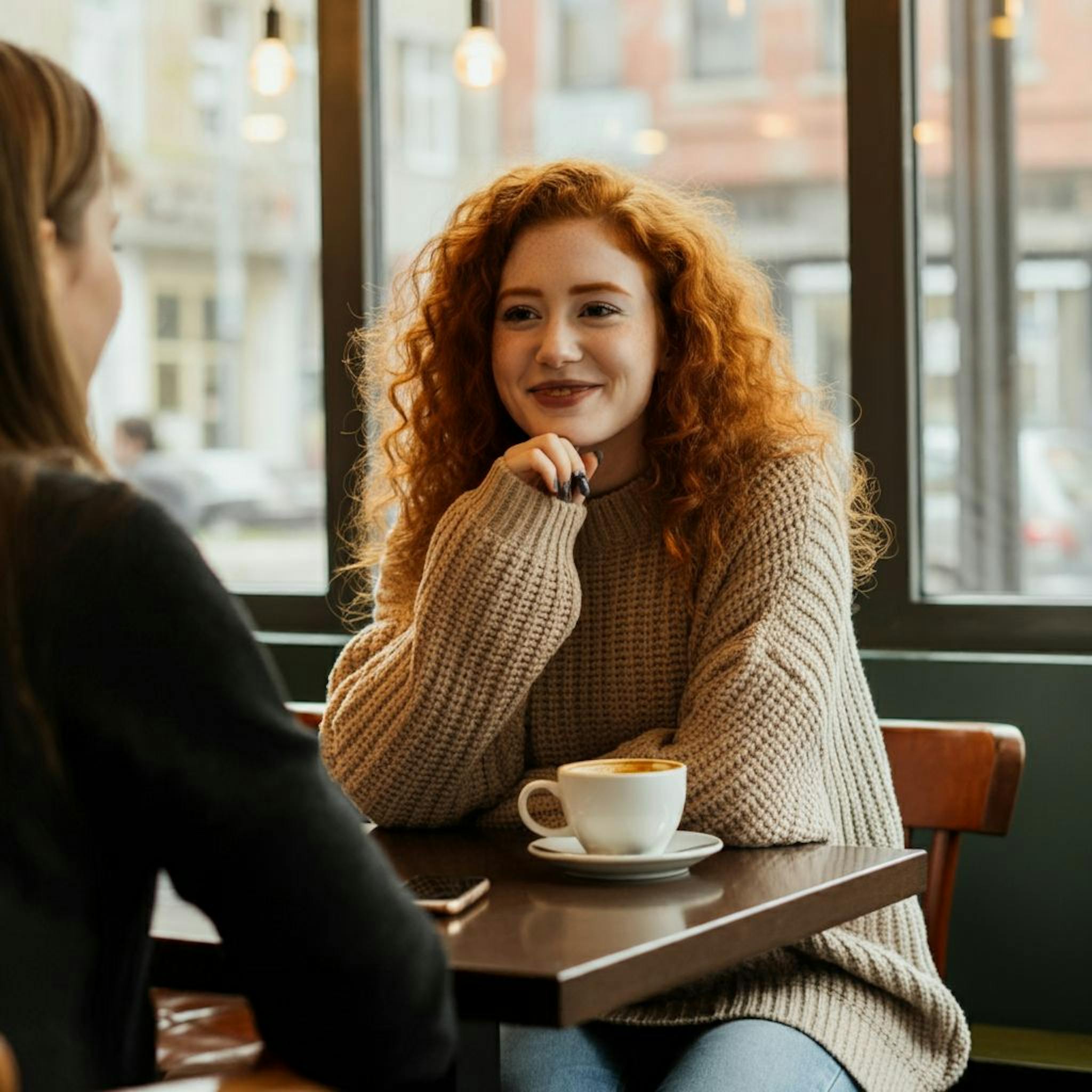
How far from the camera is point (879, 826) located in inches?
70.0

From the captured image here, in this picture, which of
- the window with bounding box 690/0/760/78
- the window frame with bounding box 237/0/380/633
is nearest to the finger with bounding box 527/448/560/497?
the window frame with bounding box 237/0/380/633

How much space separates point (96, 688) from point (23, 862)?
0.10m

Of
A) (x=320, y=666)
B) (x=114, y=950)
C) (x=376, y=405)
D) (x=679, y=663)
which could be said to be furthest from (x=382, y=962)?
(x=320, y=666)

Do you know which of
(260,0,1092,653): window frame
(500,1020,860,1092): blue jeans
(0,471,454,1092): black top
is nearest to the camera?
(0,471,454,1092): black top

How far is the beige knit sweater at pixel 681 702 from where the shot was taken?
1562mm

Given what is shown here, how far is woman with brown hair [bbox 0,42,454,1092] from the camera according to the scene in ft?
2.79

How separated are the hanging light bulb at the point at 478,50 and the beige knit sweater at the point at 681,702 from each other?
1.16m

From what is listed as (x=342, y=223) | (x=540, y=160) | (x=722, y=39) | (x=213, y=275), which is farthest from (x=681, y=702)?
(x=213, y=275)

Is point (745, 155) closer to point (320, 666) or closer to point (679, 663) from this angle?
point (320, 666)

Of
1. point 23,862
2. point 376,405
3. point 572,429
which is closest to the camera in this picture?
point 23,862

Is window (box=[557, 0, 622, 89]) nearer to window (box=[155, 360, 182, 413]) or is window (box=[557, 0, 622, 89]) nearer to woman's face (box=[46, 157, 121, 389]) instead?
window (box=[155, 360, 182, 413])

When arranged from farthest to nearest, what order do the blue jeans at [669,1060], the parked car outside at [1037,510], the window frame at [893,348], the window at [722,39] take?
1. the window at [722,39]
2. the parked car outside at [1037,510]
3. the window frame at [893,348]
4. the blue jeans at [669,1060]

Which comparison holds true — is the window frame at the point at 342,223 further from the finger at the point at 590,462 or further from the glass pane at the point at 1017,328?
the finger at the point at 590,462

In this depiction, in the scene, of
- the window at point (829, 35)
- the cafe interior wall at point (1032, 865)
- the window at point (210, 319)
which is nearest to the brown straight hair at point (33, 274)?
the cafe interior wall at point (1032, 865)
